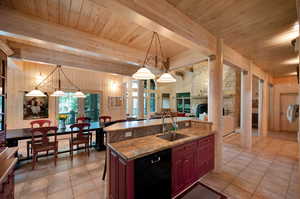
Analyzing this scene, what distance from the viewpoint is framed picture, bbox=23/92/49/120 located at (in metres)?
4.60

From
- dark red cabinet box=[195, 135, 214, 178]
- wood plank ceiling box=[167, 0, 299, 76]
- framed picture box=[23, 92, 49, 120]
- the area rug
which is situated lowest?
the area rug

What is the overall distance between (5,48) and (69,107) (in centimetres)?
335

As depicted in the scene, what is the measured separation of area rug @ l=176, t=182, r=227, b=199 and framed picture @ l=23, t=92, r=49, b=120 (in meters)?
5.62

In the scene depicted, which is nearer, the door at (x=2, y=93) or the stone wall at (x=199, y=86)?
the door at (x=2, y=93)

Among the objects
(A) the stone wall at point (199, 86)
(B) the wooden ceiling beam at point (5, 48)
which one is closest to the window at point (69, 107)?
(B) the wooden ceiling beam at point (5, 48)

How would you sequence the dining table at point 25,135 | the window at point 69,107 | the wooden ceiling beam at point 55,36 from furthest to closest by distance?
1. the window at point 69,107
2. the dining table at point 25,135
3. the wooden ceiling beam at point 55,36

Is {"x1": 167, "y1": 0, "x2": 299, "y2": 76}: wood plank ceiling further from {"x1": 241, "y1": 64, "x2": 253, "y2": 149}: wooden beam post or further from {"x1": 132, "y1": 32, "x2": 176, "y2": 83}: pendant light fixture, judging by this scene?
{"x1": 241, "y1": 64, "x2": 253, "y2": 149}: wooden beam post

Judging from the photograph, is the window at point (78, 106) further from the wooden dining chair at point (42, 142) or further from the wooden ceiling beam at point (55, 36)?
the wooden ceiling beam at point (55, 36)

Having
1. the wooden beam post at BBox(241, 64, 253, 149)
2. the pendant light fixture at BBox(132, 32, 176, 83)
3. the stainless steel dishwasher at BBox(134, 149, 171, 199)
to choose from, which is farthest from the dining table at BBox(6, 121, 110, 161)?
the wooden beam post at BBox(241, 64, 253, 149)

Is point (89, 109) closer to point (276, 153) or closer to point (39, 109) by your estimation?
point (39, 109)

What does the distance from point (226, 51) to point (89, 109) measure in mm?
5909

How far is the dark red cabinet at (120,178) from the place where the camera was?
1.43 m

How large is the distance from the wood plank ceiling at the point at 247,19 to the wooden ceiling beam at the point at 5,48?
3.22 m

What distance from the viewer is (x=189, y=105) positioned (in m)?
9.39
